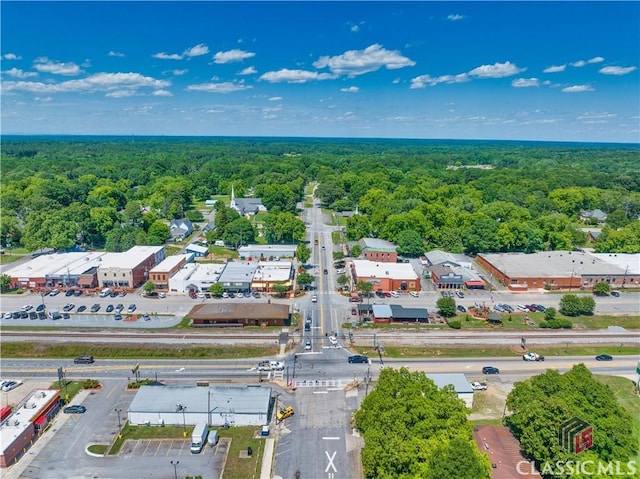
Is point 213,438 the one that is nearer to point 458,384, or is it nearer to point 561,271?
point 458,384

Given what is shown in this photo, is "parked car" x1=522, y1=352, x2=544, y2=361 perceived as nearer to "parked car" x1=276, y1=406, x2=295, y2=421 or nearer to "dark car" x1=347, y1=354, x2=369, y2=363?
"dark car" x1=347, y1=354, x2=369, y2=363

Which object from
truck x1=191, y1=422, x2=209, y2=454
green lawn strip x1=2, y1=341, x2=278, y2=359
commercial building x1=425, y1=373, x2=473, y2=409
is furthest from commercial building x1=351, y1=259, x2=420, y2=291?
truck x1=191, y1=422, x2=209, y2=454

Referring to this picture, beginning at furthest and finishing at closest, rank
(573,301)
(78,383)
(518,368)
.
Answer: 1. (573,301)
2. (518,368)
3. (78,383)

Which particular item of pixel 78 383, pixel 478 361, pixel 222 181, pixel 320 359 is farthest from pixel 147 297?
pixel 222 181

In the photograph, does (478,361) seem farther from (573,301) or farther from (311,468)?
(311,468)

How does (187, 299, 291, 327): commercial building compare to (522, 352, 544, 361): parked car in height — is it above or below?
above

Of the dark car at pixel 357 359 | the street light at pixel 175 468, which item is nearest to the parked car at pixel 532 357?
the dark car at pixel 357 359
